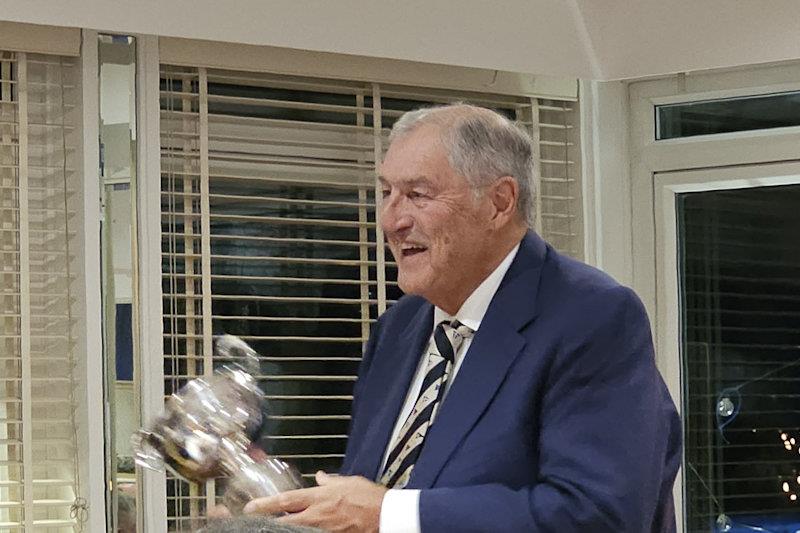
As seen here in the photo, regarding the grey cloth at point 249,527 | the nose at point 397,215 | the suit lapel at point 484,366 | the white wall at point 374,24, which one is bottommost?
the grey cloth at point 249,527

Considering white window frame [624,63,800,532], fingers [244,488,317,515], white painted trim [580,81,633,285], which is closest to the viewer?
fingers [244,488,317,515]

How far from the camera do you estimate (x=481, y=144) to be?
188 centimetres

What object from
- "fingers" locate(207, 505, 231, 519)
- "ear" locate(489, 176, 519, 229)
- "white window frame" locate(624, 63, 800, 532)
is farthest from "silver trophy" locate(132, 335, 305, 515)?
"white window frame" locate(624, 63, 800, 532)

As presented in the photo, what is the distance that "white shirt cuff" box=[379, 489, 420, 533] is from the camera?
5.70 ft

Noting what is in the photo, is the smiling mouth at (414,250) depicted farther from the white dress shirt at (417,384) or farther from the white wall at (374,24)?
the white wall at (374,24)

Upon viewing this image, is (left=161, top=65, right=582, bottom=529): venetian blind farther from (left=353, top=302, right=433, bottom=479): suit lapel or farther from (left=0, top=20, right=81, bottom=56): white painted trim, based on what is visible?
(left=353, top=302, right=433, bottom=479): suit lapel

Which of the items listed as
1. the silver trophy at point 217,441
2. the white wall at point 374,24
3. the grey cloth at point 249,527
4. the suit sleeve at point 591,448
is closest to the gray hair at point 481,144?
the suit sleeve at point 591,448

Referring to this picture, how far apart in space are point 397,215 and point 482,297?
18 centimetres

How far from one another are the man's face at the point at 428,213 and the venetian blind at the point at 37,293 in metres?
1.56

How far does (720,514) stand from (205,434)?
2.41 metres

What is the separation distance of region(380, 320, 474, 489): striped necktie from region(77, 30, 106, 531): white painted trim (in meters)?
1.46

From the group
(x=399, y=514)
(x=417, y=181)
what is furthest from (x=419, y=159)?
(x=399, y=514)

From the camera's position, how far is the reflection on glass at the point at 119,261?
3277mm

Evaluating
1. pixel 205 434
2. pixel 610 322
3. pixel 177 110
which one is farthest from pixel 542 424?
pixel 177 110
